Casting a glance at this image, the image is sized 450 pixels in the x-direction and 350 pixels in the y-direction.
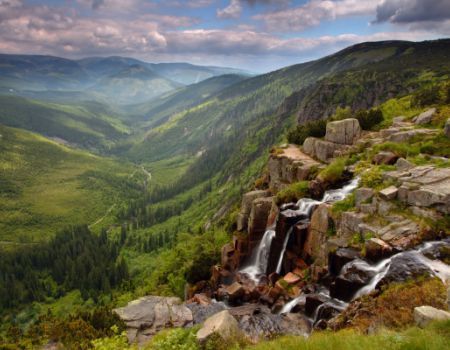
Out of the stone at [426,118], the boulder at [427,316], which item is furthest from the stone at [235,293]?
the stone at [426,118]

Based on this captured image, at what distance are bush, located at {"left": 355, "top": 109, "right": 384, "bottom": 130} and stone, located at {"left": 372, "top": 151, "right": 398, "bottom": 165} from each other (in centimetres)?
1896

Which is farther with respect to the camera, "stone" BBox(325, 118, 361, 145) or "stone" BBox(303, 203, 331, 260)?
"stone" BBox(325, 118, 361, 145)

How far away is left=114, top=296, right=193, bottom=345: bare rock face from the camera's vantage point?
30.4m

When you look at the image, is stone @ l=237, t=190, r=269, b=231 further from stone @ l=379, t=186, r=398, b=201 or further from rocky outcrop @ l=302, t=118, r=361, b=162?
stone @ l=379, t=186, r=398, b=201

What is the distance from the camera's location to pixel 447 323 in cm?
1584

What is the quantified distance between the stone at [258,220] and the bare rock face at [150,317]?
668 inches

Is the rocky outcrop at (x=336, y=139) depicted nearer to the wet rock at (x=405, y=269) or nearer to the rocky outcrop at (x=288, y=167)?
the rocky outcrop at (x=288, y=167)

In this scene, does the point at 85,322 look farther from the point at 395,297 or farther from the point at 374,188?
the point at 374,188

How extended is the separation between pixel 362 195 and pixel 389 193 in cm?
297

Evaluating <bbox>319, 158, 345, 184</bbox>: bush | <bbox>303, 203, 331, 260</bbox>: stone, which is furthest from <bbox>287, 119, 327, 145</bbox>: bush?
<bbox>303, 203, 331, 260</bbox>: stone

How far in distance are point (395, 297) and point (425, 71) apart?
672ft

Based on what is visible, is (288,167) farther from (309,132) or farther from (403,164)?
(403,164)

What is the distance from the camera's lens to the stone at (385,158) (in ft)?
138

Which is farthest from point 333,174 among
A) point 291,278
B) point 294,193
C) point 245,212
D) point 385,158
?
point 245,212
